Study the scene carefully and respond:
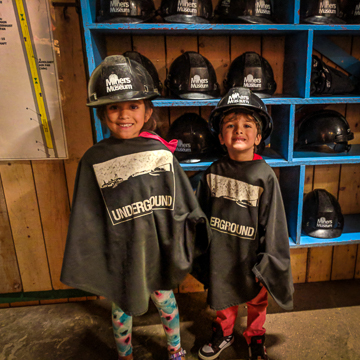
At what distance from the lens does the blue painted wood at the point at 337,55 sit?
2.01m

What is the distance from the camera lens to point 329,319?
2.03m

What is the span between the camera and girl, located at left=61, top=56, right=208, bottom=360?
1360 millimetres

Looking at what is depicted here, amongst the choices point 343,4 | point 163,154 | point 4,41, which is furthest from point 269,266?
point 4,41

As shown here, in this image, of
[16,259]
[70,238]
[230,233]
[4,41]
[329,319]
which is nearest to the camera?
[70,238]

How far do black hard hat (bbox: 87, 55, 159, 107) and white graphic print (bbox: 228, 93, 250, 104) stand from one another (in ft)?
1.35

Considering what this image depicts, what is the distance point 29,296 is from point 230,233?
1.76 metres

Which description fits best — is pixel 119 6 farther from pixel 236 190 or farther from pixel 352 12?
pixel 352 12

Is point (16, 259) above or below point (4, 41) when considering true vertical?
below

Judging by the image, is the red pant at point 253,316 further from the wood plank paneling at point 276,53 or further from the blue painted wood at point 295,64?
the wood plank paneling at point 276,53

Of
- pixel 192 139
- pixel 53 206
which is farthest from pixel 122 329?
pixel 192 139

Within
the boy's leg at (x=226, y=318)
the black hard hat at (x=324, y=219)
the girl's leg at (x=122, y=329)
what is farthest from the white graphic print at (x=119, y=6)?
the boy's leg at (x=226, y=318)

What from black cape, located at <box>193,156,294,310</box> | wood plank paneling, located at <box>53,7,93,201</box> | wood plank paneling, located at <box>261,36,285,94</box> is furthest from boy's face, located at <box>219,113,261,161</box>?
wood plank paneling, located at <box>53,7,93,201</box>

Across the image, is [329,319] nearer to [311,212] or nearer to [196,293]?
[311,212]

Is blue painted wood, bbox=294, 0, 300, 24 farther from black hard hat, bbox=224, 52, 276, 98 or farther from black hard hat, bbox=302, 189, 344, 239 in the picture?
black hard hat, bbox=302, 189, 344, 239
